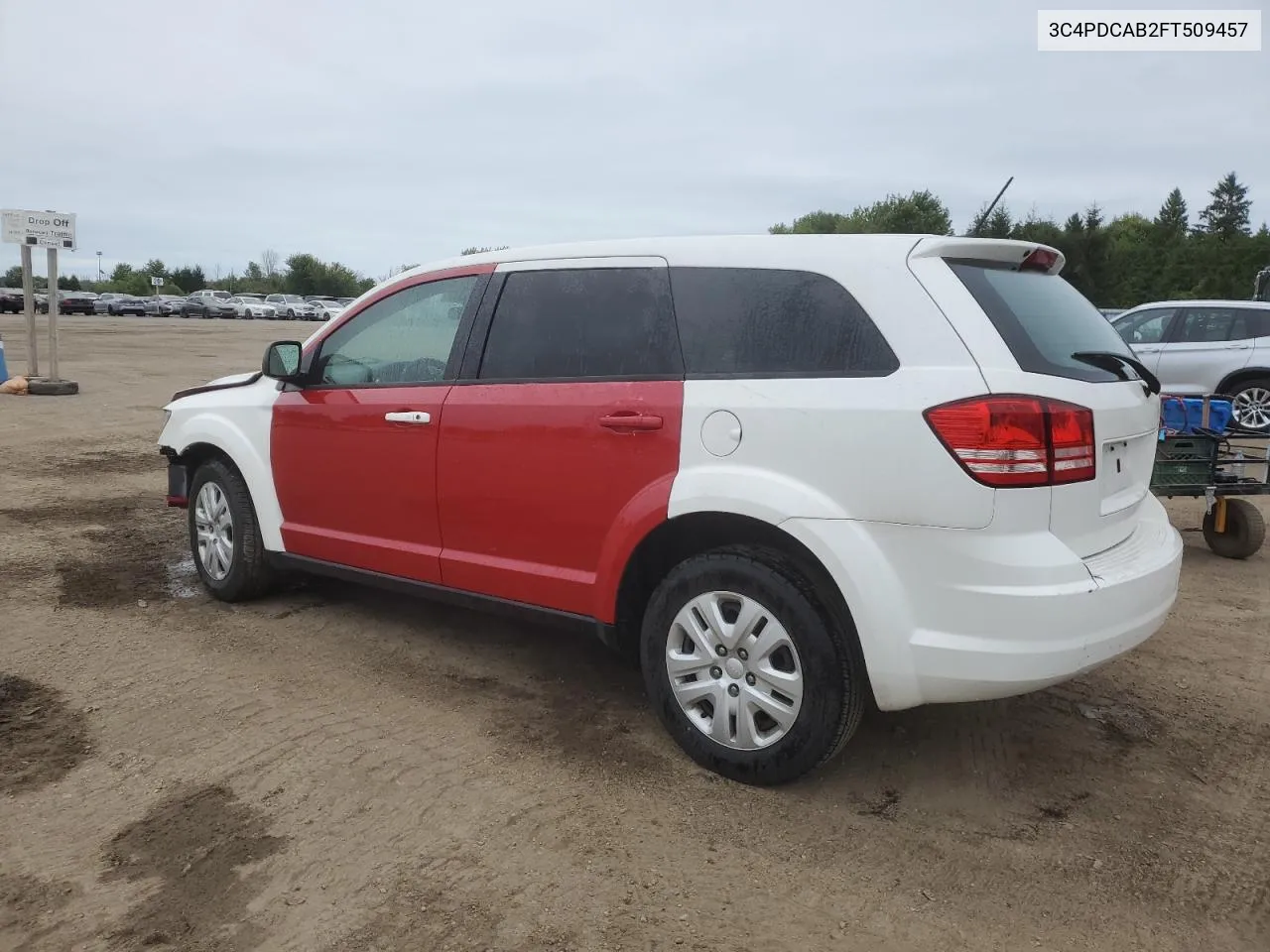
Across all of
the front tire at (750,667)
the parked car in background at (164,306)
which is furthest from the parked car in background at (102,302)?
the front tire at (750,667)

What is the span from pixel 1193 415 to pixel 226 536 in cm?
588

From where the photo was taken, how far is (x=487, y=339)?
4.02 metres

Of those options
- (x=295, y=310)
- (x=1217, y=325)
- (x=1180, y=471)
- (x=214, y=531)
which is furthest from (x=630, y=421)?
(x=295, y=310)

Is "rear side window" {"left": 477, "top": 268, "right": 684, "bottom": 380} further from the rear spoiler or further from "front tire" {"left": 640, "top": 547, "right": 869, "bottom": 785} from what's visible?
the rear spoiler

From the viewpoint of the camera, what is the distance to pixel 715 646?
129 inches

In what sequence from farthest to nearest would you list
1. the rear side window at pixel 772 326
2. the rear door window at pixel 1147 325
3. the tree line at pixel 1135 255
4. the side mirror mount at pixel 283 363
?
the tree line at pixel 1135 255, the rear door window at pixel 1147 325, the side mirror mount at pixel 283 363, the rear side window at pixel 772 326

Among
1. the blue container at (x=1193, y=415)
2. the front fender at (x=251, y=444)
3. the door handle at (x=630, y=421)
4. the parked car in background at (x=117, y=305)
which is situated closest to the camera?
the door handle at (x=630, y=421)

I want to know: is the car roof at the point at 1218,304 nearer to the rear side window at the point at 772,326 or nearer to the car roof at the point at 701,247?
the car roof at the point at 701,247

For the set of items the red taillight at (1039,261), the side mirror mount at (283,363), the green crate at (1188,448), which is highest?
the red taillight at (1039,261)

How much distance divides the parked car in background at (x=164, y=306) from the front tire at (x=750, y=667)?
210 ft

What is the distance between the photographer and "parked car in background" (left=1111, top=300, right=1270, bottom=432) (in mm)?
11633

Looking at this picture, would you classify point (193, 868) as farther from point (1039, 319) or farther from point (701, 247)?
point (1039, 319)

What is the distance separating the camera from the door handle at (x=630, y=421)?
337 cm

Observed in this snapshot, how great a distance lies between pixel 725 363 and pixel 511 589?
1254 millimetres
